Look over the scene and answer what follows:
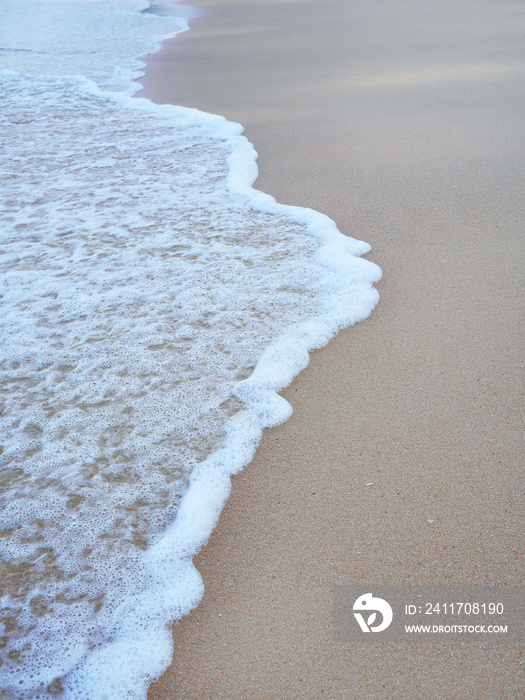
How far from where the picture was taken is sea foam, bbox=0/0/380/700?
5.37 feet

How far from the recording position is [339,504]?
6.00 feet

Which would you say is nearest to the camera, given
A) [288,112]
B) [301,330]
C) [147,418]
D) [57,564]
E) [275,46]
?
[57,564]

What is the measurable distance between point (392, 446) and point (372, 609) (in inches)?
24.0

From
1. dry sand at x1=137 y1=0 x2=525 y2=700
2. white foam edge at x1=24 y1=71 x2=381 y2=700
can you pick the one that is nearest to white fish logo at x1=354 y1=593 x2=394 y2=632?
dry sand at x1=137 y1=0 x2=525 y2=700

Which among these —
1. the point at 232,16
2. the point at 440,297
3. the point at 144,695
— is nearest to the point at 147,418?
the point at 144,695

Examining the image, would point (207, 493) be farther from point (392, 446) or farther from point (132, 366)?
point (132, 366)

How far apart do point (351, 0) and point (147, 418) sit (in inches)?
487

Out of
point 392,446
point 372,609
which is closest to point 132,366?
point 392,446

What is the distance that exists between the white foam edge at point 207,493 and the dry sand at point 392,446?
0.16 feet

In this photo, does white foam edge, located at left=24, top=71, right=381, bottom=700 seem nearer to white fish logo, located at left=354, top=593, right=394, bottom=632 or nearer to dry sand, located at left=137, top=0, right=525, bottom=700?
dry sand, located at left=137, top=0, right=525, bottom=700

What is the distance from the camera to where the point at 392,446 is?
6.57 feet

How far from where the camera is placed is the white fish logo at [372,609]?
5.04ft

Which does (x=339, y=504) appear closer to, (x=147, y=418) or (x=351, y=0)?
(x=147, y=418)

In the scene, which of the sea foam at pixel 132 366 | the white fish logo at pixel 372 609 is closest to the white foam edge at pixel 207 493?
the sea foam at pixel 132 366
